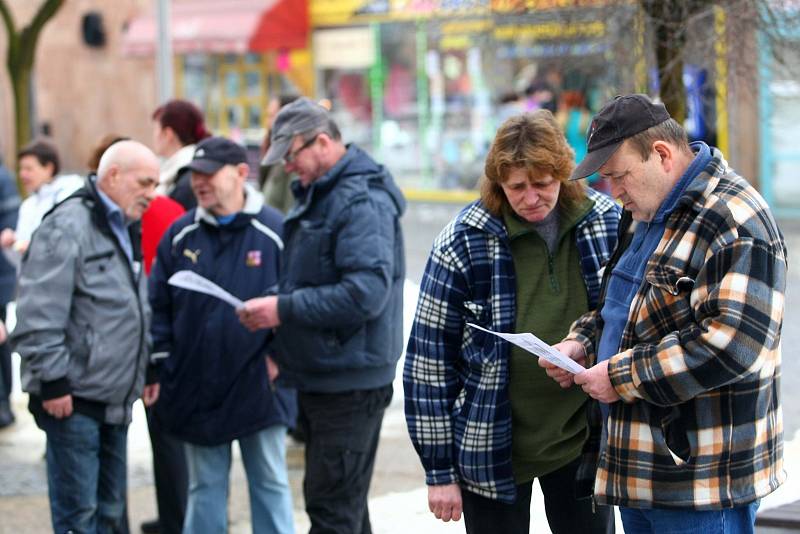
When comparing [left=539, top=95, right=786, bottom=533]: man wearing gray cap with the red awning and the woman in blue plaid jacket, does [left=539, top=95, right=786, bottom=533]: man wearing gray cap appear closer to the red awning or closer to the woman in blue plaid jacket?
the woman in blue plaid jacket

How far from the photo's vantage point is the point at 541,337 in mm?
3625

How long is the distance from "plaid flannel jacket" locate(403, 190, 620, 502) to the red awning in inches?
691

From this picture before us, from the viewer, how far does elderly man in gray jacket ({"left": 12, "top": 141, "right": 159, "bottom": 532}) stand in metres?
4.64

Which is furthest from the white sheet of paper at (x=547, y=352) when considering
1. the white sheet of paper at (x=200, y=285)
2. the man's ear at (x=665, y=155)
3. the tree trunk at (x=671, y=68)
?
the tree trunk at (x=671, y=68)

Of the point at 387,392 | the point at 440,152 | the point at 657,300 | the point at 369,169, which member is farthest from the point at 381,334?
the point at 440,152

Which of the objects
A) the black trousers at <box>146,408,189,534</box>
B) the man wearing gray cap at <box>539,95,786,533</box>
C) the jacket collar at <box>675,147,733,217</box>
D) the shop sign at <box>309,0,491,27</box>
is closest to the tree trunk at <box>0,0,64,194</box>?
the shop sign at <box>309,0,491,27</box>

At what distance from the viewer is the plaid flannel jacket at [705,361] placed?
2949mm

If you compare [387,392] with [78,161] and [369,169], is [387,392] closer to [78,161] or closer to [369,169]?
[369,169]

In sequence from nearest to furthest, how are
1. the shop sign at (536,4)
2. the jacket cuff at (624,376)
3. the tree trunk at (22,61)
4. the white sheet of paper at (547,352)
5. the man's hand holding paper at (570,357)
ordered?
the jacket cuff at (624,376) < the white sheet of paper at (547,352) < the man's hand holding paper at (570,357) < the shop sign at (536,4) < the tree trunk at (22,61)

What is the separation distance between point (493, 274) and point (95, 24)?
22834 mm

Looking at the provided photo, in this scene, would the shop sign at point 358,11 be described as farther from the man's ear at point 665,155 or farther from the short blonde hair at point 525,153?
the man's ear at point 665,155

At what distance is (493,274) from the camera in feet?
11.8

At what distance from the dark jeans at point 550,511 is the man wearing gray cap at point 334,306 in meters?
1.06

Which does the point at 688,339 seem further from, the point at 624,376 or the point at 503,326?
the point at 503,326
